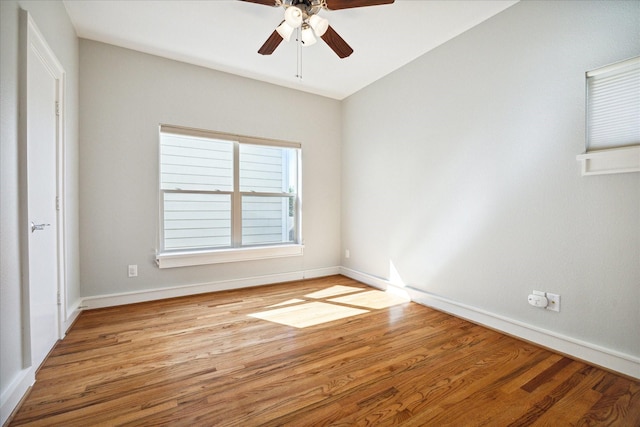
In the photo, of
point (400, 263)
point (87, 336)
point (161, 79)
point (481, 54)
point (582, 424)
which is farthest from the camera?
point (400, 263)

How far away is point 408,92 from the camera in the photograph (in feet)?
10.8

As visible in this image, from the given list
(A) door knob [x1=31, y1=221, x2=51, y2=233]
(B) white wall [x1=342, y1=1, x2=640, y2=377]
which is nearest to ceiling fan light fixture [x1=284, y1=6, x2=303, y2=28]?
(B) white wall [x1=342, y1=1, x2=640, y2=377]

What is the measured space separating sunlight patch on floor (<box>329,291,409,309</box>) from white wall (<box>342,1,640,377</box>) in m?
0.26

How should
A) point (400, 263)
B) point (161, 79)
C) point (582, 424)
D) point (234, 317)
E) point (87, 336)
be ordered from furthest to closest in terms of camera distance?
point (400, 263), point (161, 79), point (234, 317), point (87, 336), point (582, 424)

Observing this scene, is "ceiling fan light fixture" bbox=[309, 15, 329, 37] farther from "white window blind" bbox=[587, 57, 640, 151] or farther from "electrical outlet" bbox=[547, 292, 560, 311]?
"electrical outlet" bbox=[547, 292, 560, 311]

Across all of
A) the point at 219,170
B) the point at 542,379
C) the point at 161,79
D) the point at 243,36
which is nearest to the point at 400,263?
the point at 542,379

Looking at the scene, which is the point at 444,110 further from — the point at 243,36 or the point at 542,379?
the point at 542,379

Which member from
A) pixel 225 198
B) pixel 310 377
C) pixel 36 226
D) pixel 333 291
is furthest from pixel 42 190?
pixel 333 291

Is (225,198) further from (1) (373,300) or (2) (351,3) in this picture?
(2) (351,3)

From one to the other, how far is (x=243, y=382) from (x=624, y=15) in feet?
11.1

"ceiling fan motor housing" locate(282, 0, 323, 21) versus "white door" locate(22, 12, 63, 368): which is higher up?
"ceiling fan motor housing" locate(282, 0, 323, 21)

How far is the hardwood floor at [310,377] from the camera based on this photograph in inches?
56.2

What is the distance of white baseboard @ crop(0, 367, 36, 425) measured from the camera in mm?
1350

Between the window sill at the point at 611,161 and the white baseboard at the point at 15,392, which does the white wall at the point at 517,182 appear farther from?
the white baseboard at the point at 15,392
